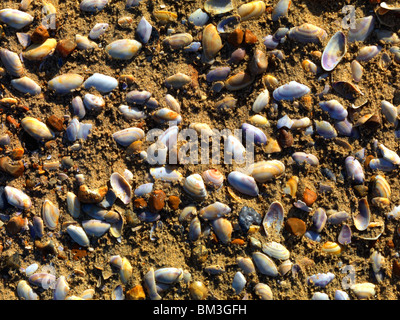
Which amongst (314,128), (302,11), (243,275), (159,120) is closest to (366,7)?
(302,11)

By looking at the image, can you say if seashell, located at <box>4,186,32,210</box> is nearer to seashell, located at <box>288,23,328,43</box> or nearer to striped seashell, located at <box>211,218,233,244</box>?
striped seashell, located at <box>211,218,233,244</box>

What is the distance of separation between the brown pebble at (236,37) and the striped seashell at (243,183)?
63 centimetres

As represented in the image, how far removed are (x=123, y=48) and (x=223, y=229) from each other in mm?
993

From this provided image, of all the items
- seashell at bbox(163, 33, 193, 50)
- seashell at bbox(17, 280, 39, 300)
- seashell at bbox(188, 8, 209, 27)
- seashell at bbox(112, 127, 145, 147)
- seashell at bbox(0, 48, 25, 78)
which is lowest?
seashell at bbox(17, 280, 39, 300)

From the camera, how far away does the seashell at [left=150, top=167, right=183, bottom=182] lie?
74.3 inches

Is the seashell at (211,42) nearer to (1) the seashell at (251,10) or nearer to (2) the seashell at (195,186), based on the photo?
(1) the seashell at (251,10)

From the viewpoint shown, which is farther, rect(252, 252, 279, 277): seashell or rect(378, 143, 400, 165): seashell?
rect(378, 143, 400, 165): seashell

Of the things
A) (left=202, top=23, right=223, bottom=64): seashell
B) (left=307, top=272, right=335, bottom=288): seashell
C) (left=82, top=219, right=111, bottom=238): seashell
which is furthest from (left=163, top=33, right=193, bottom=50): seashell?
(left=307, top=272, right=335, bottom=288): seashell

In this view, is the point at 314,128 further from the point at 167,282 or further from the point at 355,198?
the point at 167,282

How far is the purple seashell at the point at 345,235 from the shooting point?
6.31ft

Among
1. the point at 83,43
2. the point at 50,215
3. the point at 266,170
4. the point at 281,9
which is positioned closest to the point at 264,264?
the point at 266,170

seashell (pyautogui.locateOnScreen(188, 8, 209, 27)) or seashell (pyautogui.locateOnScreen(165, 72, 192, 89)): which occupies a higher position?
seashell (pyautogui.locateOnScreen(188, 8, 209, 27))

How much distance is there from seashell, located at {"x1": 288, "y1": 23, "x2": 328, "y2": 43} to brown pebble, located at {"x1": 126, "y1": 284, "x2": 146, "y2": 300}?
1.41m

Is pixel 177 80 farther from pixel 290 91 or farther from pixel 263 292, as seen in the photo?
pixel 263 292
